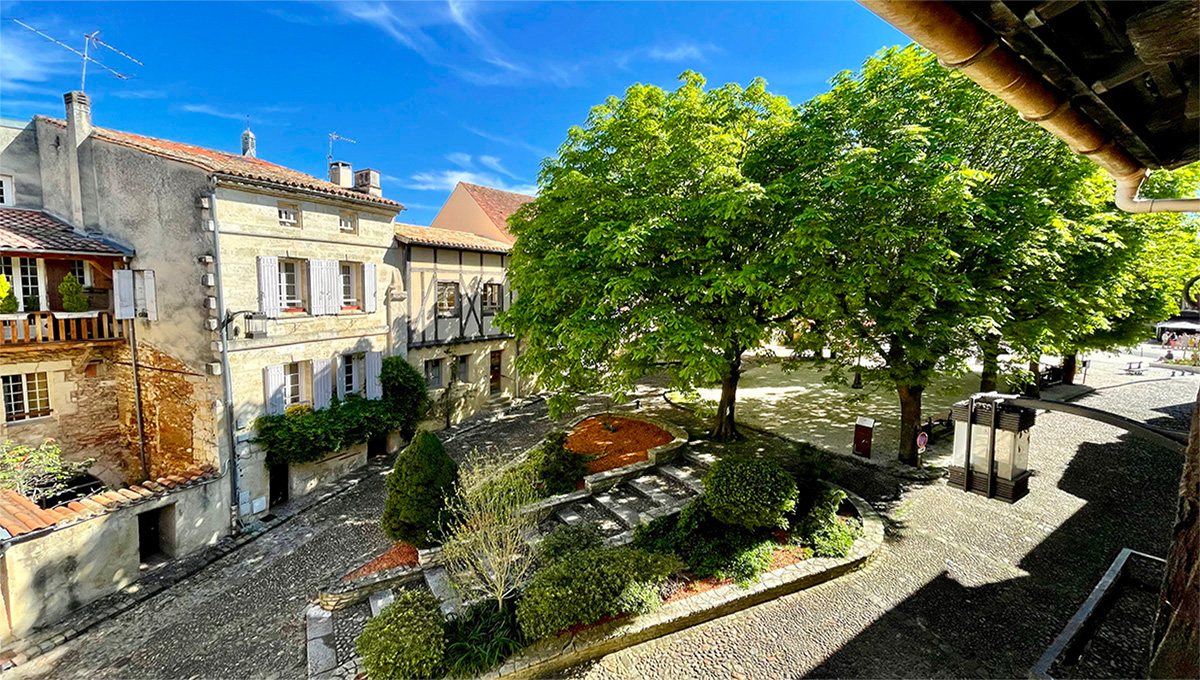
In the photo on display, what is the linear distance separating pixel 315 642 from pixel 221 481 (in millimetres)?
7191

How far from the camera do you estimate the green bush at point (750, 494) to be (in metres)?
8.84

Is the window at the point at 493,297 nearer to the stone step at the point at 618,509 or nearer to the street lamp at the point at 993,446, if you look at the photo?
the stone step at the point at 618,509

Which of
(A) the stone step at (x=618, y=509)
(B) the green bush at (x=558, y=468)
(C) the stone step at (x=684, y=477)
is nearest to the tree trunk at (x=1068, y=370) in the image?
(C) the stone step at (x=684, y=477)

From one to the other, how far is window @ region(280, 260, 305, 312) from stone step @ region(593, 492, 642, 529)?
1083 cm

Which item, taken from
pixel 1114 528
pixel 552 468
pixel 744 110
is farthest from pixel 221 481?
pixel 1114 528

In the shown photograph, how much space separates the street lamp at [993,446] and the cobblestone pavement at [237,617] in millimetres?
9881

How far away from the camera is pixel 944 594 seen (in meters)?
8.13

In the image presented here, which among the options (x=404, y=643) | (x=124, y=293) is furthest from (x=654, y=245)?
(x=124, y=293)

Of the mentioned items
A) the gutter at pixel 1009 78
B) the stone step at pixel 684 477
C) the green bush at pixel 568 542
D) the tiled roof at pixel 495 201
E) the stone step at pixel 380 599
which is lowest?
the stone step at pixel 380 599

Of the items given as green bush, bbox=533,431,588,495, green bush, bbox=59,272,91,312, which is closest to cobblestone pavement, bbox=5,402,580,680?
green bush, bbox=533,431,588,495

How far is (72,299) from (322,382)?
6553mm

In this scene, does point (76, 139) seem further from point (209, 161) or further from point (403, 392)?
point (403, 392)

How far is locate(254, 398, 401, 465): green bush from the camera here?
13719 millimetres

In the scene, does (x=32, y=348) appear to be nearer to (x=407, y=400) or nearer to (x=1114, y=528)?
(x=407, y=400)
